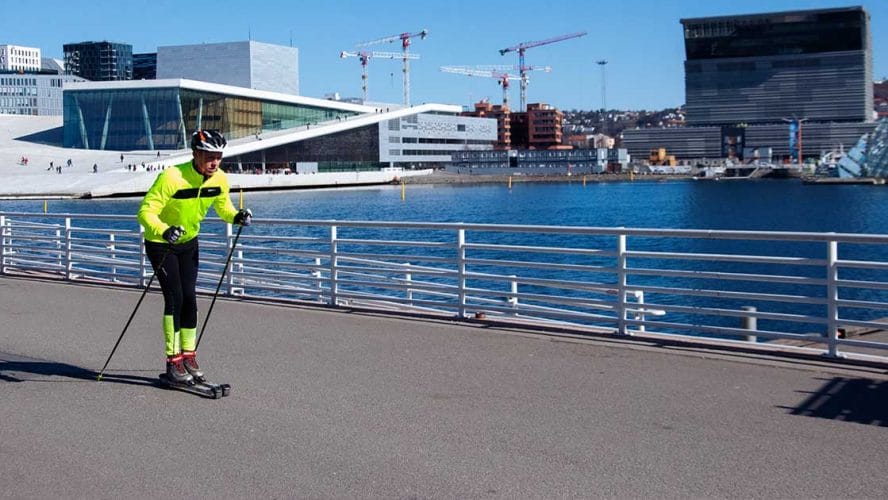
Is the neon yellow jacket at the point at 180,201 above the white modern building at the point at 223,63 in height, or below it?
below

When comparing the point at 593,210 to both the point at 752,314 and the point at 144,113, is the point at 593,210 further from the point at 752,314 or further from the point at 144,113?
the point at 752,314

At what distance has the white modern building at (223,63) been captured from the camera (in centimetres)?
16550

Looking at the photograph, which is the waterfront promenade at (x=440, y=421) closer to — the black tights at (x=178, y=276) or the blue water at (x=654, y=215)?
the black tights at (x=178, y=276)

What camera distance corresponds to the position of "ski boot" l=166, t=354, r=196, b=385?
823 centimetres

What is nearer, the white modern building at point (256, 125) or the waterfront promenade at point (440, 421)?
the waterfront promenade at point (440, 421)

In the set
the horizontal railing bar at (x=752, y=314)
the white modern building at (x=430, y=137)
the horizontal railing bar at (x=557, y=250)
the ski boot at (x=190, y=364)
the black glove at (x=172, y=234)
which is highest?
the white modern building at (x=430, y=137)

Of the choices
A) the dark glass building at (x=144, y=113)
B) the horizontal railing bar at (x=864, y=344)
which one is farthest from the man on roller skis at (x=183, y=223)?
the dark glass building at (x=144, y=113)

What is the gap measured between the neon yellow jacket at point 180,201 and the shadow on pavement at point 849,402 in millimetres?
4618

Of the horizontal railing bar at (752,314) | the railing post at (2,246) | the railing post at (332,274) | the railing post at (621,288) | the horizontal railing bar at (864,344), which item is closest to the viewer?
the horizontal railing bar at (864,344)

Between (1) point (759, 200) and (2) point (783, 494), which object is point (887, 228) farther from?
(2) point (783, 494)

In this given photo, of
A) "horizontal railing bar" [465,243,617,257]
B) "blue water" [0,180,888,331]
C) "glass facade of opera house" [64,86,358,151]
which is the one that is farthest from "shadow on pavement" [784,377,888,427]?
"glass facade of opera house" [64,86,358,151]

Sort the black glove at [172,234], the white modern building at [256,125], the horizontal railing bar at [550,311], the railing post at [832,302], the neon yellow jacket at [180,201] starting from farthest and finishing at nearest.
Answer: the white modern building at [256,125] → the horizontal railing bar at [550,311] → the railing post at [832,302] → the neon yellow jacket at [180,201] → the black glove at [172,234]

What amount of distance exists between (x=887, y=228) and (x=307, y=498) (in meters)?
68.5

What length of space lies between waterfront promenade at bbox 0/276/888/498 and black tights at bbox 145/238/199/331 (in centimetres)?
63
